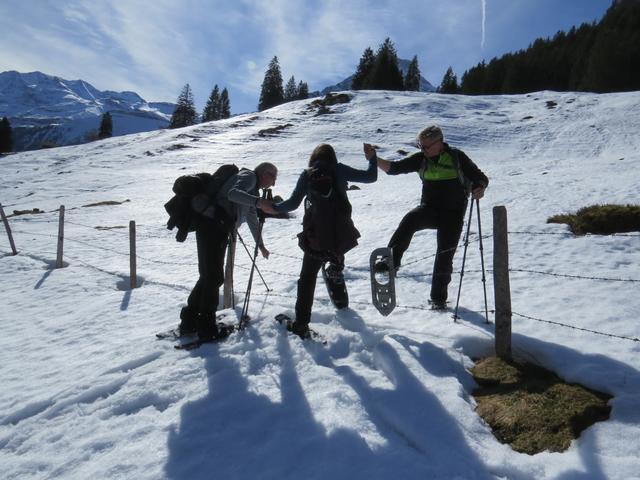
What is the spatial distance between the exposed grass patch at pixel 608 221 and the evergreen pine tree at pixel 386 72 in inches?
2528

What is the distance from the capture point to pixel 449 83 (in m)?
76.3

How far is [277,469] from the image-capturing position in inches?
101

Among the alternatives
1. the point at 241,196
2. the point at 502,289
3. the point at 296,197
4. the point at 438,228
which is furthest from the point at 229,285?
the point at 502,289

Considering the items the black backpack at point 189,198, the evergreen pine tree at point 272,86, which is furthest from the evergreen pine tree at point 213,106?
the black backpack at point 189,198

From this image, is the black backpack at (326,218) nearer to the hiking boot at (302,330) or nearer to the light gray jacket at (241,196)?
the light gray jacket at (241,196)

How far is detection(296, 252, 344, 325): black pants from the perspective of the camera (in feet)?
14.1

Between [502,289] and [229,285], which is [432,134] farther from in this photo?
[229,285]

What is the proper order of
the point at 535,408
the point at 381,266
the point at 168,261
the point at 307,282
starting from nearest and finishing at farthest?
the point at 535,408
the point at 307,282
the point at 381,266
the point at 168,261

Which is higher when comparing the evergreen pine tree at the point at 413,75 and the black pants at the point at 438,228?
the evergreen pine tree at the point at 413,75

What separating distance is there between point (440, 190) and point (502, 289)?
152 centimetres

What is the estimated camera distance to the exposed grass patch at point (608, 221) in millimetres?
8055

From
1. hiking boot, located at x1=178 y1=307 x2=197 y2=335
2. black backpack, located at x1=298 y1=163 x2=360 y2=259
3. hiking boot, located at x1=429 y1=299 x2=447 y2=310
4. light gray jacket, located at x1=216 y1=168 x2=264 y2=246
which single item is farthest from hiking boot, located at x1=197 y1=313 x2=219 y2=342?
hiking boot, located at x1=429 y1=299 x2=447 y2=310

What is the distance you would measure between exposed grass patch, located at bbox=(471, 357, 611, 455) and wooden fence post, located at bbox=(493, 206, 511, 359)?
0.90 feet

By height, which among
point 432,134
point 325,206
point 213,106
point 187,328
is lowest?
point 187,328
